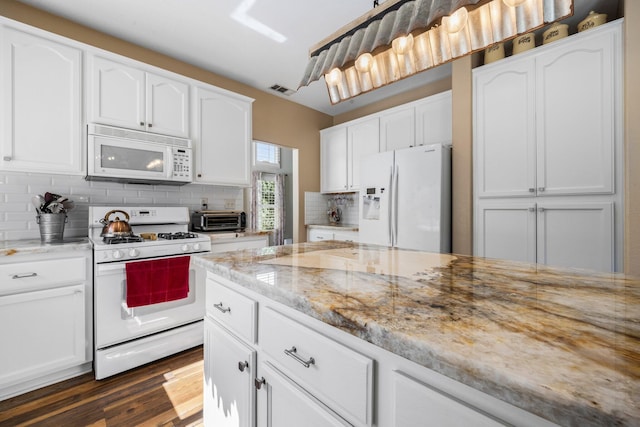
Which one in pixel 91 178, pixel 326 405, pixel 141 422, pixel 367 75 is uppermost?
pixel 367 75

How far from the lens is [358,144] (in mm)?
3967

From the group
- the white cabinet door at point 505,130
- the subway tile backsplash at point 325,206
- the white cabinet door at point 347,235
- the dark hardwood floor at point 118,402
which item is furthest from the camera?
the subway tile backsplash at point 325,206

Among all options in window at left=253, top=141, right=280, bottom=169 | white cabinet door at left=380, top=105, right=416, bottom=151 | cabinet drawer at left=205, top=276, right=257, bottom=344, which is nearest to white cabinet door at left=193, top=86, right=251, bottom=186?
white cabinet door at left=380, top=105, right=416, bottom=151

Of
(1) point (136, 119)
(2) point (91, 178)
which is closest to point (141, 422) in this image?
(2) point (91, 178)

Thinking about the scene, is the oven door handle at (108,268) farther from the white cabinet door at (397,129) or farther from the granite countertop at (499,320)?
the white cabinet door at (397,129)

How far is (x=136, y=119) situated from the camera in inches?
96.2

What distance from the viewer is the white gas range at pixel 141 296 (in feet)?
6.54

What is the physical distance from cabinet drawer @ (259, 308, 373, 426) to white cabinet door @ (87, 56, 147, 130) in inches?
91.6

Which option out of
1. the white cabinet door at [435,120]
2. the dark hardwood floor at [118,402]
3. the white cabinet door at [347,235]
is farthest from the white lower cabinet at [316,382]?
the white cabinet door at [435,120]

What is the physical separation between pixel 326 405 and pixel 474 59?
3052 millimetres

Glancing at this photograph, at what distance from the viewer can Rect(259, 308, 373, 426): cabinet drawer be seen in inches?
24.5

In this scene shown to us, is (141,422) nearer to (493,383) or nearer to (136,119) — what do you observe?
(493,383)

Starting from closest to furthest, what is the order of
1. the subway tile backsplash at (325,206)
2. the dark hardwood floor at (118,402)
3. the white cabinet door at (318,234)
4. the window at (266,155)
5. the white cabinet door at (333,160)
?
the dark hardwood floor at (118,402)
the white cabinet door at (318,234)
the white cabinet door at (333,160)
the subway tile backsplash at (325,206)
the window at (266,155)

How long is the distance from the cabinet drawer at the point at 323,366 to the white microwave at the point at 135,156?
2.14 metres
